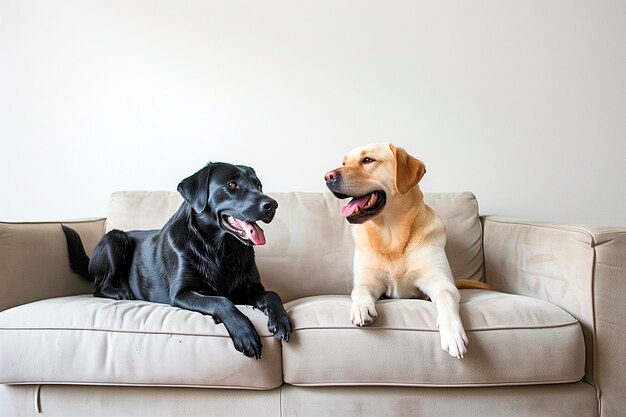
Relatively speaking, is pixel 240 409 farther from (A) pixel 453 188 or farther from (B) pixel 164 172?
(A) pixel 453 188

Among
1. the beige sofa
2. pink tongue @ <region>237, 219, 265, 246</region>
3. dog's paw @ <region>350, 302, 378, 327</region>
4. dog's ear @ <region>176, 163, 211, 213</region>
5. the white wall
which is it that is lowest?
the beige sofa

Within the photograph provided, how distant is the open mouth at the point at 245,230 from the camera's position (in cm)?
164

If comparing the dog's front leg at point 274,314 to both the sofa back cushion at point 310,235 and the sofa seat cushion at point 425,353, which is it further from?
the sofa back cushion at point 310,235

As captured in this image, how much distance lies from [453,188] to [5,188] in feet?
7.55

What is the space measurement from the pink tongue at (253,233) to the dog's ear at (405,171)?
0.51 metres

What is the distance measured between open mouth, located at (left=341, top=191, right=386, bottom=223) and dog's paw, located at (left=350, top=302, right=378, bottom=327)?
0.39 m

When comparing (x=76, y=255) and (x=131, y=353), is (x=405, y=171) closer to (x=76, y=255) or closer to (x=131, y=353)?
(x=131, y=353)

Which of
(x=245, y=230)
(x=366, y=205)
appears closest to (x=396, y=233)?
(x=366, y=205)

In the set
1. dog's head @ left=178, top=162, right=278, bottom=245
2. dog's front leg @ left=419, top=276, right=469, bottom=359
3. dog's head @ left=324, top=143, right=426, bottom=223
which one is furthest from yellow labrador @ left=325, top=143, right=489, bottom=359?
dog's head @ left=178, top=162, right=278, bottom=245

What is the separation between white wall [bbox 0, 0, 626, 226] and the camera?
255 centimetres

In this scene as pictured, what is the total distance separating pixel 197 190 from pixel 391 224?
0.70 metres

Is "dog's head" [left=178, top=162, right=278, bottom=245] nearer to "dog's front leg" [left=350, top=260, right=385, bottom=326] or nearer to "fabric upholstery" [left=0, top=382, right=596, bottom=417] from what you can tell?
"dog's front leg" [left=350, top=260, right=385, bottom=326]

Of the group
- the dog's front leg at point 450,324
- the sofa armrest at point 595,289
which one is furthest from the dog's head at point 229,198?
the sofa armrest at point 595,289

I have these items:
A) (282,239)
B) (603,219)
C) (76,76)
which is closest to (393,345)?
(282,239)
